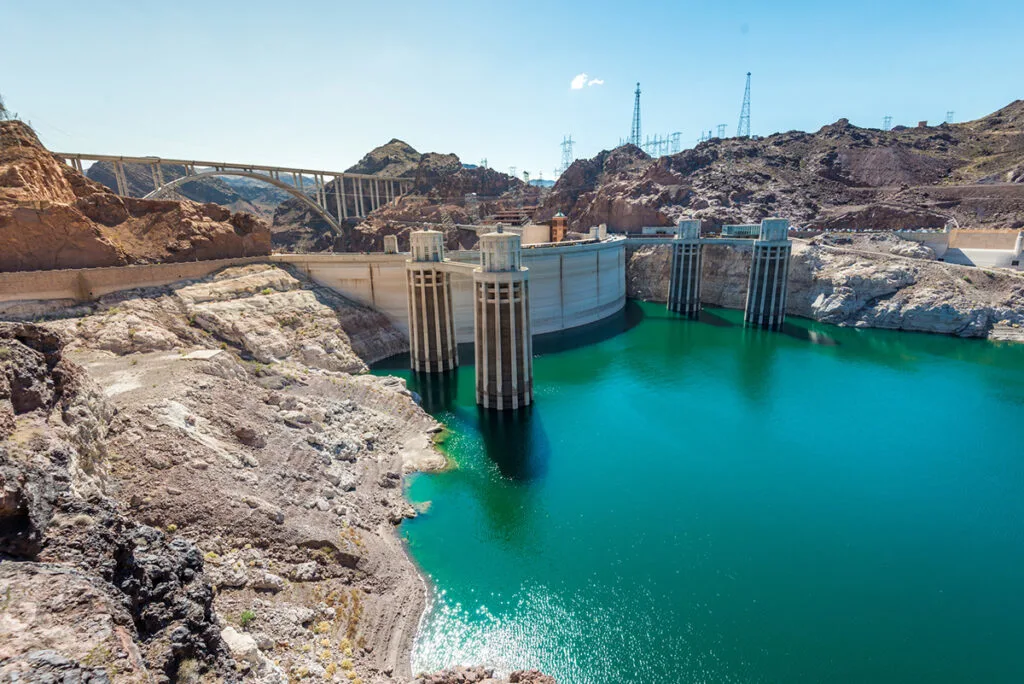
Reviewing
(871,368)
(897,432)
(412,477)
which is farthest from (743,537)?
(871,368)

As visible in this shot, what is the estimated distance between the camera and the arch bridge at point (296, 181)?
195 ft

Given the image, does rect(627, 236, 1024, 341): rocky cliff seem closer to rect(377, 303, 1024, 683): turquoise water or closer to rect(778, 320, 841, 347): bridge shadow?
rect(778, 320, 841, 347): bridge shadow

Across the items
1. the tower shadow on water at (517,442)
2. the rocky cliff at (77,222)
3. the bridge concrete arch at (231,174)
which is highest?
the bridge concrete arch at (231,174)

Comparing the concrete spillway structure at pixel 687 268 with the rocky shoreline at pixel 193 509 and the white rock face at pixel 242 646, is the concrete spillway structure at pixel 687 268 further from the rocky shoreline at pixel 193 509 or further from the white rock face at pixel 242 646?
the white rock face at pixel 242 646

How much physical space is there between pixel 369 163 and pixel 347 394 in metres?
115

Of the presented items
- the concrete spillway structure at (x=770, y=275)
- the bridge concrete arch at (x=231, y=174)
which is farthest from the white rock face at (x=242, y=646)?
the concrete spillway structure at (x=770, y=275)

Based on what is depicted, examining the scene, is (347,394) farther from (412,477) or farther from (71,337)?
(71,337)

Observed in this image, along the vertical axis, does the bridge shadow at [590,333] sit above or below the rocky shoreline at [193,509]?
below

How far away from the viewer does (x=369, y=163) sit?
129 metres

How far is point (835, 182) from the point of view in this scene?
83500 mm

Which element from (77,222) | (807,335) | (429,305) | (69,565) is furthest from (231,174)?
(807,335)

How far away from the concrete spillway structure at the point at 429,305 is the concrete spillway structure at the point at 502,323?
7.84 m

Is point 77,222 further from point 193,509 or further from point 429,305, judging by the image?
point 193,509

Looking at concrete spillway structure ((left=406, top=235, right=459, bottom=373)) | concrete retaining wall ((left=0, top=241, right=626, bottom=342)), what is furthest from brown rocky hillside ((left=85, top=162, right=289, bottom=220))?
concrete spillway structure ((left=406, top=235, right=459, bottom=373))
